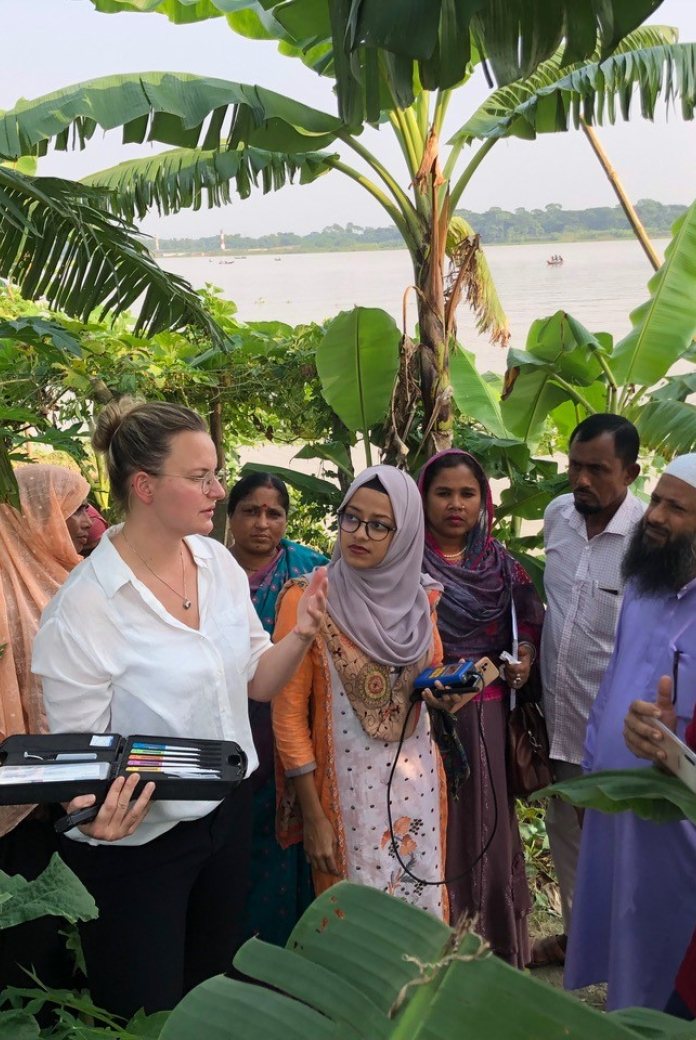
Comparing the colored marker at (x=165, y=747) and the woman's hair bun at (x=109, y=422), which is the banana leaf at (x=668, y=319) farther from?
the colored marker at (x=165, y=747)

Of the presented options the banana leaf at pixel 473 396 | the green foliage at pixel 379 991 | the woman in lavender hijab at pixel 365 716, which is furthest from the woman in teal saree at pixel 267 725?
the green foliage at pixel 379 991

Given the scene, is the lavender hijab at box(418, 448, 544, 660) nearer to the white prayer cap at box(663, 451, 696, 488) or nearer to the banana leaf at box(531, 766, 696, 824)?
the white prayer cap at box(663, 451, 696, 488)

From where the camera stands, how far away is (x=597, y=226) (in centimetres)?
2017

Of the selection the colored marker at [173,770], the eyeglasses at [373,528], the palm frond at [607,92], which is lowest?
the colored marker at [173,770]

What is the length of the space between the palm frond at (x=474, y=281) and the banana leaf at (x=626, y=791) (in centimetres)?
279

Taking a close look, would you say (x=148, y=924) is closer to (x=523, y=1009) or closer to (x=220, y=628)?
(x=220, y=628)

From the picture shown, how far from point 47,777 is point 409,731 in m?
1.24

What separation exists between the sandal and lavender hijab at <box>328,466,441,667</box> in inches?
54.7

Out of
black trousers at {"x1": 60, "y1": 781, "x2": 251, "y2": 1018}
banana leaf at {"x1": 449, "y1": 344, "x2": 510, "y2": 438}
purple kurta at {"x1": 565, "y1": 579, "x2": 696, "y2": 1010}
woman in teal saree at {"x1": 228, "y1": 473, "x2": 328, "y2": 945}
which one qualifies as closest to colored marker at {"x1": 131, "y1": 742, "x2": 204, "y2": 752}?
black trousers at {"x1": 60, "y1": 781, "x2": 251, "y2": 1018}

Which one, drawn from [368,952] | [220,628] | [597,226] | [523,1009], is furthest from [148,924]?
[597,226]

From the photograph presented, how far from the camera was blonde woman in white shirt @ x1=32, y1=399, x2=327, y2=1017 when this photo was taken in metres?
1.92

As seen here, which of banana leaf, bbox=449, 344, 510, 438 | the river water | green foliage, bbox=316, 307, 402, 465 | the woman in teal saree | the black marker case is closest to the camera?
the black marker case

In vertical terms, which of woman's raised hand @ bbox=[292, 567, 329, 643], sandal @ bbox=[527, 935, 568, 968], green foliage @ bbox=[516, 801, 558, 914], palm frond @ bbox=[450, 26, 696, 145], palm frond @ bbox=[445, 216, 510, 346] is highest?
palm frond @ bbox=[450, 26, 696, 145]

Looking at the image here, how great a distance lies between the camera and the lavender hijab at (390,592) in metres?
2.64
